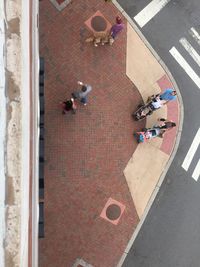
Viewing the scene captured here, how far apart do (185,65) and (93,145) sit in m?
5.26

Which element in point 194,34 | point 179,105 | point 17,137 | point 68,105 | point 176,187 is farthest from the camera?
point 194,34

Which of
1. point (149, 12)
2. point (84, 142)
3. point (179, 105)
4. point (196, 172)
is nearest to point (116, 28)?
point (149, 12)

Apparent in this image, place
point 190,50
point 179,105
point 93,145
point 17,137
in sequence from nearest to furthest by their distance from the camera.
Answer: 1. point 17,137
2. point 93,145
3. point 179,105
4. point 190,50

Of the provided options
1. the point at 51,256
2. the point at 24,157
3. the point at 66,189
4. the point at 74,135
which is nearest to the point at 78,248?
the point at 51,256

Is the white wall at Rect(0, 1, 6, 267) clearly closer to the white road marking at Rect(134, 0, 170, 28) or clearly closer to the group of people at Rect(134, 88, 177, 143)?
the group of people at Rect(134, 88, 177, 143)

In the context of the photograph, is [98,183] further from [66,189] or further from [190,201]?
[190,201]

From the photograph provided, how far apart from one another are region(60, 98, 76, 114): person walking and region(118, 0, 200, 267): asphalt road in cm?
450

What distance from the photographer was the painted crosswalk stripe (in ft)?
49.6

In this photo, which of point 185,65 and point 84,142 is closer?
point 84,142

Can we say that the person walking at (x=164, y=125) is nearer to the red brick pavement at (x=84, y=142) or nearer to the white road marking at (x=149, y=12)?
the red brick pavement at (x=84, y=142)

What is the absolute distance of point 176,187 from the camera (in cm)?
1453

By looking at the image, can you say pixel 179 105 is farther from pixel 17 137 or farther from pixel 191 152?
pixel 17 137

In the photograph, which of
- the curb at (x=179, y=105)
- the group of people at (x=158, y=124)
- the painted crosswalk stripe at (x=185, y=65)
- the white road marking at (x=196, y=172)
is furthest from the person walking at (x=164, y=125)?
the painted crosswalk stripe at (x=185, y=65)

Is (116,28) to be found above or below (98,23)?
below
